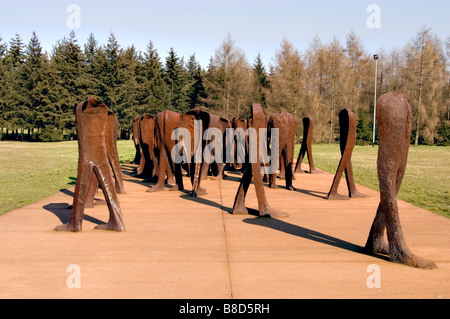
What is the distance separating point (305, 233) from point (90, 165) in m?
3.47

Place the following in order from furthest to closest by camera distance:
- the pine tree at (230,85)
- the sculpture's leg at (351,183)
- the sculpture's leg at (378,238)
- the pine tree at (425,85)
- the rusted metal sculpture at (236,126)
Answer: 1. the pine tree at (230,85)
2. the pine tree at (425,85)
3. the rusted metal sculpture at (236,126)
4. the sculpture's leg at (351,183)
5. the sculpture's leg at (378,238)

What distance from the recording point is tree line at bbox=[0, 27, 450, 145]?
135 feet

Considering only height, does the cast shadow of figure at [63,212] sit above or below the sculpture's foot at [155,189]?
below

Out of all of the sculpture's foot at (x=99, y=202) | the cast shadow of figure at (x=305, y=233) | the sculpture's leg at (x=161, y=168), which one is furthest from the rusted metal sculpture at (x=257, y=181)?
the sculpture's leg at (x=161, y=168)

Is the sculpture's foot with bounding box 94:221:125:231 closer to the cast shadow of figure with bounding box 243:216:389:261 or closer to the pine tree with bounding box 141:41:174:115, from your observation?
the cast shadow of figure with bounding box 243:216:389:261

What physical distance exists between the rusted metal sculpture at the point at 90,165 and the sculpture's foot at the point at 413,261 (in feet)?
12.7

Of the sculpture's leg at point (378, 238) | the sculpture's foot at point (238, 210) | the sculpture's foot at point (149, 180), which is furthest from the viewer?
the sculpture's foot at point (149, 180)

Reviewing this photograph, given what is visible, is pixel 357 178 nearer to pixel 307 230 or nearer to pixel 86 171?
pixel 307 230

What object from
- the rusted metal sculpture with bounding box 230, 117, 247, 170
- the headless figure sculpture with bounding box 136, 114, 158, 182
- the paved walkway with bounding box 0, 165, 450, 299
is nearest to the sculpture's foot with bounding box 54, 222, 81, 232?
the paved walkway with bounding box 0, 165, 450, 299

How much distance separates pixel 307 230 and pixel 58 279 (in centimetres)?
367

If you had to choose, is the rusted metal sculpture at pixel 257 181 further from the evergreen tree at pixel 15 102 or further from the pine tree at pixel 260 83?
the evergreen tree at pixel 15 102

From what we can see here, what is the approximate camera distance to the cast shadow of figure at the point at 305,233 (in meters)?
5.04

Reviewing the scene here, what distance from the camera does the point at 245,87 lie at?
1809 inches

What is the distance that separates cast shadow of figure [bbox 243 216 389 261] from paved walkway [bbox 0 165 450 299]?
2 cm
